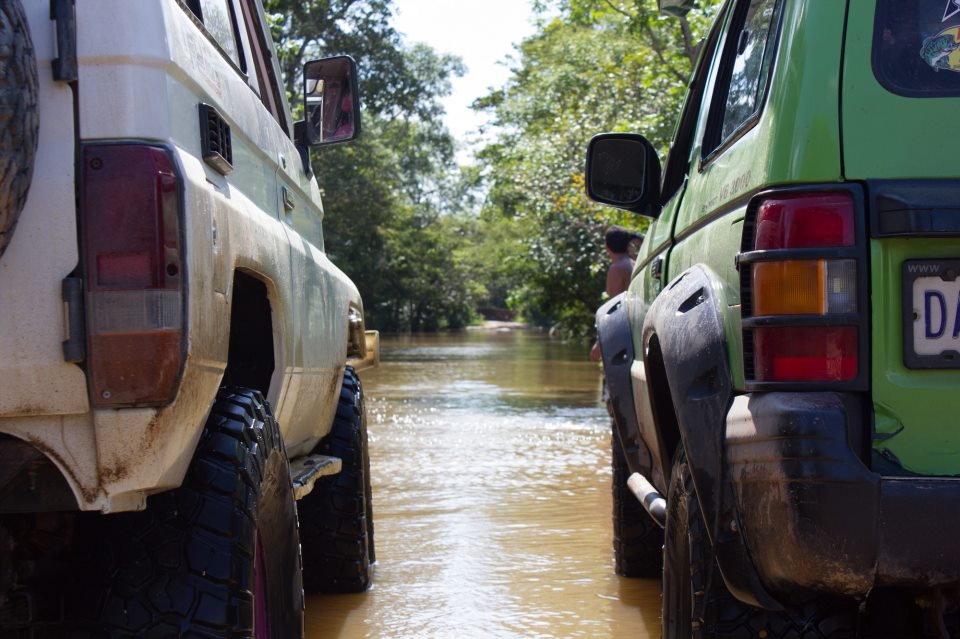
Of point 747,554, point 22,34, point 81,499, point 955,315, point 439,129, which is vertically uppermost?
point 439,129

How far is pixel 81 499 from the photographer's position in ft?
7.96

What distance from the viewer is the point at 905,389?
94.3 inches

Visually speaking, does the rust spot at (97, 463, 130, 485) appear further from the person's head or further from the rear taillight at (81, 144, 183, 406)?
the person's head

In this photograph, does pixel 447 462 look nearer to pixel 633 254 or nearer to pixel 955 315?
pixel 633 254

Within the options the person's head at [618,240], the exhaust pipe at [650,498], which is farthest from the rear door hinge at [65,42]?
the person's head at [618,240]

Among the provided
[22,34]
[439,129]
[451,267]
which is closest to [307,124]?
[22,34]

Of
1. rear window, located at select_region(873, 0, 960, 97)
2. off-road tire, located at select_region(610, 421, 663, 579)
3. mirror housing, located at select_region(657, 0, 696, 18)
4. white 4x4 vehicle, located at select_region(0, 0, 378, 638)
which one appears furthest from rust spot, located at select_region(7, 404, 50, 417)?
mirror housing, located at select_region(657, 0, 696, 18)

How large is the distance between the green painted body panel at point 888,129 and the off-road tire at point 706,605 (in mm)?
947

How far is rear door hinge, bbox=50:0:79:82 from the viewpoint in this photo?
2.43m

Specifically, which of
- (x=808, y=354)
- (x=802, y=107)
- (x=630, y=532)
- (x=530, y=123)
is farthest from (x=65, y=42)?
(x=530, y=123)

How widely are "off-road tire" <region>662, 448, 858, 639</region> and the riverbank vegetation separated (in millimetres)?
7764

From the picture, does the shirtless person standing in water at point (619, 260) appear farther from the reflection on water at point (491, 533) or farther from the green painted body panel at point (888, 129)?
the green painted body panel at point (888, 129)

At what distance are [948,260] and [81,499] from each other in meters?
1.81

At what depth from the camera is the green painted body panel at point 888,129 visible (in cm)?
246
